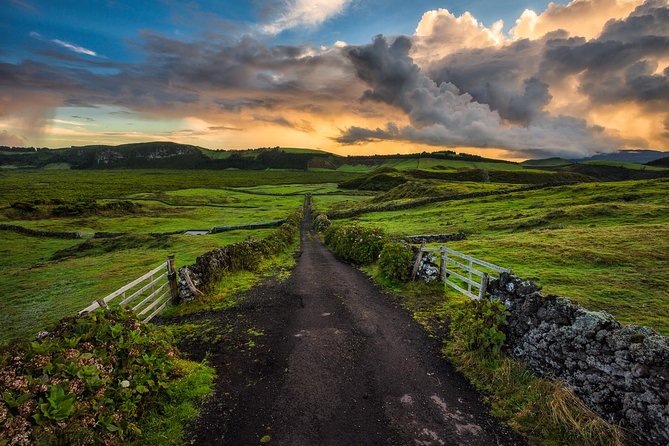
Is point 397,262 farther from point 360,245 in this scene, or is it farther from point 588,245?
point 588,245

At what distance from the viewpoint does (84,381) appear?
21.4 feet

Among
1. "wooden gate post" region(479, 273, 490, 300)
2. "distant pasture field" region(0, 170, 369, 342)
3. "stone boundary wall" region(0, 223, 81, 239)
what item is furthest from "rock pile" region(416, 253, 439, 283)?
"stone boundary wall" region(0, 223, 81, 239)

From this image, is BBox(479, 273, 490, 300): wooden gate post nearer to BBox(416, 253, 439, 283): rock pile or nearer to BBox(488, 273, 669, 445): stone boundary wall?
BBox(488, 273, 669, 445): stone boundary wall

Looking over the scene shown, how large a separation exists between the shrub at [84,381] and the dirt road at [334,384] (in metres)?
1.50

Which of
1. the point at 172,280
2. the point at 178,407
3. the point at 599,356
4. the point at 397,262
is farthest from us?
the point at 397,262

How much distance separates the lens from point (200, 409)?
7898 mm

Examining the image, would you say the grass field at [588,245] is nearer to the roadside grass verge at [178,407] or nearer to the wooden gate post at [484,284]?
the wooden gate post at [484,284]

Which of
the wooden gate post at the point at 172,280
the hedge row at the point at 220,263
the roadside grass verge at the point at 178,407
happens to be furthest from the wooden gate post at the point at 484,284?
the wooden gate post at the point at 172,280

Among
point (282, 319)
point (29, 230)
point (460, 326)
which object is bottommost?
point (29, 230)

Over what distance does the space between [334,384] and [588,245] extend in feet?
69.5

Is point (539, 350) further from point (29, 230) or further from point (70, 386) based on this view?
point (29, 230)

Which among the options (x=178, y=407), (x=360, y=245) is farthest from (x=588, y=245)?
(x=178, y=407)

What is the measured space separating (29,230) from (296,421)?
182 feet

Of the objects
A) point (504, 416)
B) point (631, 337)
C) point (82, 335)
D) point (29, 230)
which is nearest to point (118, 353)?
point (82, 335)
